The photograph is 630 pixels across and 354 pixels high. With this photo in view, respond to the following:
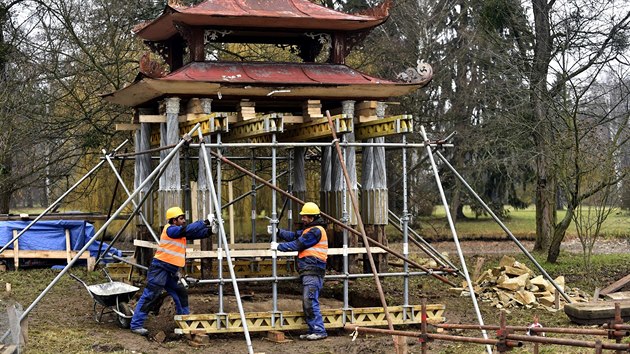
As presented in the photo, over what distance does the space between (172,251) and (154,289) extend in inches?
25.6

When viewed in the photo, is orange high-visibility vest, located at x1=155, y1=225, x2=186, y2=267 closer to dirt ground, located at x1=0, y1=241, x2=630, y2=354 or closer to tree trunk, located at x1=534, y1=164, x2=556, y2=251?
dirt ground, located at x1=0, y1=241, x2=630, y2=354

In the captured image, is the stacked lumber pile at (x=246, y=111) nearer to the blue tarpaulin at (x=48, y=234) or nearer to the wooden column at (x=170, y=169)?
the wooden column at (x=170, y=169)

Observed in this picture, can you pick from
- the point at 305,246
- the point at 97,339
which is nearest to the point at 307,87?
the point at 305,246

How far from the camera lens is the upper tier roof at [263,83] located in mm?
17500

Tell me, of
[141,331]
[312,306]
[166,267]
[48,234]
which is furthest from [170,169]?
[48,234]

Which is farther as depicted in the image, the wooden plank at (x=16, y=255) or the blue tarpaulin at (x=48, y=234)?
the blue tarpaulin at (x=48, y=234)

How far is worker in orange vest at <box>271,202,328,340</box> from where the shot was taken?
15.5 metres

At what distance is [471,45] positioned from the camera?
33.1 metres

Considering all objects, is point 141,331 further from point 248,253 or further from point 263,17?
point 263,17

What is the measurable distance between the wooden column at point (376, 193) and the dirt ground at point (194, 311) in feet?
3.71

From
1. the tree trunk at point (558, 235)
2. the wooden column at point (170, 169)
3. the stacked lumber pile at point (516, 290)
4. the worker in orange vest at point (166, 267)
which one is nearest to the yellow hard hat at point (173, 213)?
the worker in orange vest at point (166, 267)

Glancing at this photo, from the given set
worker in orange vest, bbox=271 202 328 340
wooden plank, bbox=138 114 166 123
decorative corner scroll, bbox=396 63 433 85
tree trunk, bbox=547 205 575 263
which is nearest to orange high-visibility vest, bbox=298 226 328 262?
worker in orange vest, bbox=271 202 328 340

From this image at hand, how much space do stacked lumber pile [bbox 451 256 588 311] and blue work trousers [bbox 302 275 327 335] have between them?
4.74 meters

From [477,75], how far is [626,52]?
9898 millimetres
